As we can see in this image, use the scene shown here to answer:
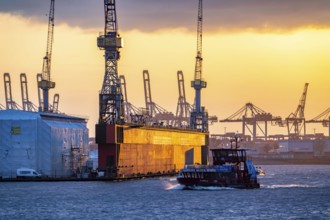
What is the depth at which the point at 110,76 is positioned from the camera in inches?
6634

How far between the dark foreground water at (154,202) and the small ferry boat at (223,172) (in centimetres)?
118

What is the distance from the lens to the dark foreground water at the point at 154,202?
321 ft

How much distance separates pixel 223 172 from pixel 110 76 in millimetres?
46077

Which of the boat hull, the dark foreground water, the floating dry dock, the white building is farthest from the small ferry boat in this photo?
the white building

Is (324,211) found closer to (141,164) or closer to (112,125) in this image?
(112,125)

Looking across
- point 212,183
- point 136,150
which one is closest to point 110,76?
point 136,150

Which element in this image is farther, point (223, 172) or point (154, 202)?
point (223, 172)

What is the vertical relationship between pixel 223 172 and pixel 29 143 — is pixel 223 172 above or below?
below

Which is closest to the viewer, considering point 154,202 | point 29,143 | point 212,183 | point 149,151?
point 154,202

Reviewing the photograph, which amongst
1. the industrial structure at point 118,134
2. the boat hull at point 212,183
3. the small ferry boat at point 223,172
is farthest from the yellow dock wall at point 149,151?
the small ferry boat at point 223,172

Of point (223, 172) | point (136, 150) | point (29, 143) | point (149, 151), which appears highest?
point (149, 151)

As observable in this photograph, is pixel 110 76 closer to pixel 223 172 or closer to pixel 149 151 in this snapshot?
pixel 149 151

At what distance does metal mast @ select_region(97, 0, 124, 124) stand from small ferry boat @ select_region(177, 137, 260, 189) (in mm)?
34716

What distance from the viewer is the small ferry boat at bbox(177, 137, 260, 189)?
127000 millimetres
